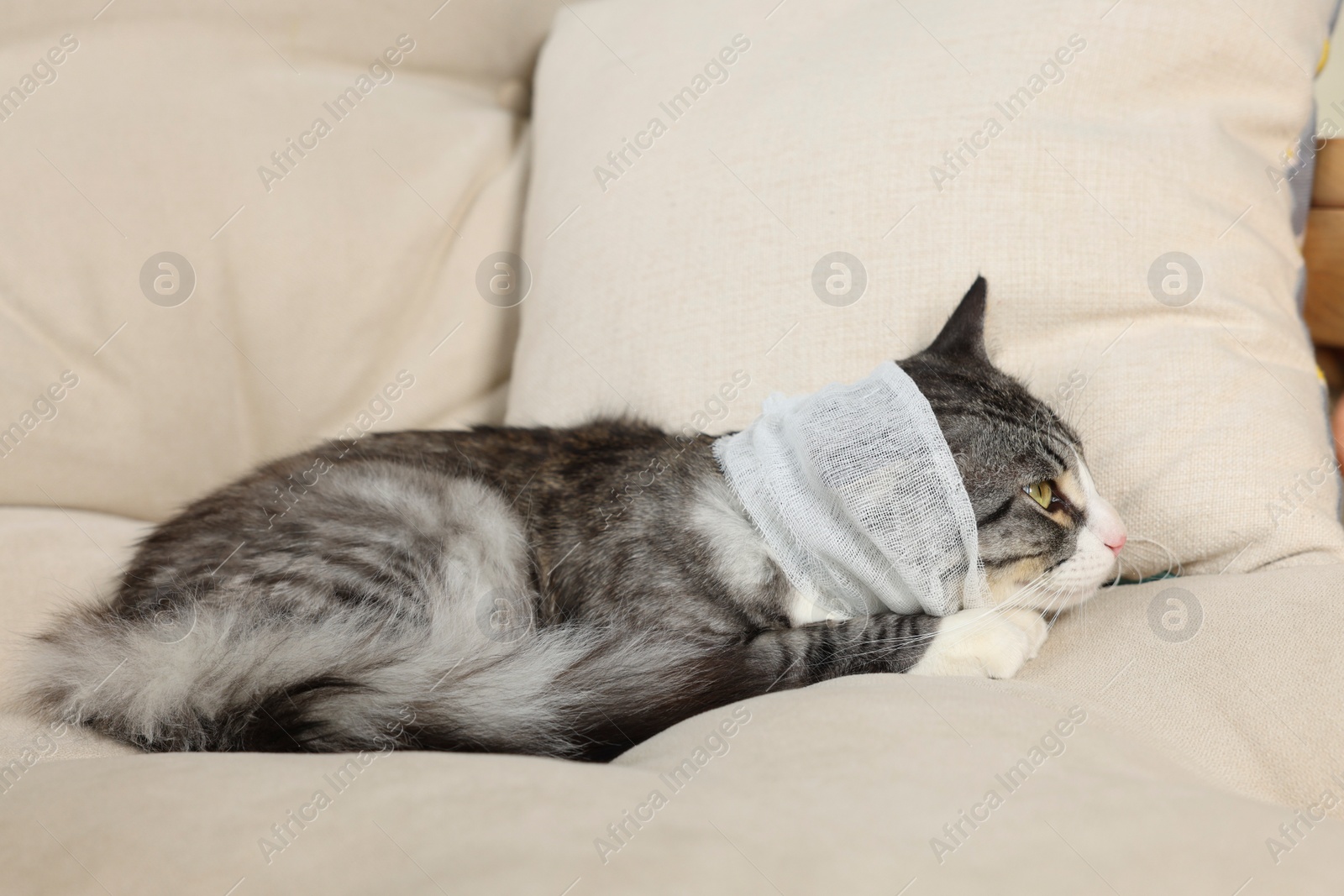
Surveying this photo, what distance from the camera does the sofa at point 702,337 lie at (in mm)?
618

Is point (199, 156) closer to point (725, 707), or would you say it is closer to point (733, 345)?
point (733, 345)

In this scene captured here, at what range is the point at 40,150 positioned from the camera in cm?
146

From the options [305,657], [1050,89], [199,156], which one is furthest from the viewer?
[199,156]

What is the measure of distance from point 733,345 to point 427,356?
69 cm

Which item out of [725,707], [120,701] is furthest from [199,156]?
[725,707]

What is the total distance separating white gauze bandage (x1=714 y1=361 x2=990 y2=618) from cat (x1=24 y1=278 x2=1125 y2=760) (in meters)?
0.04
